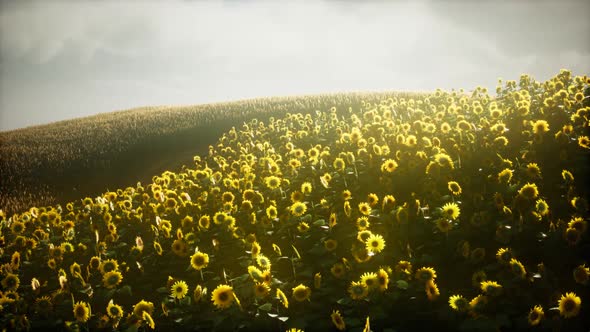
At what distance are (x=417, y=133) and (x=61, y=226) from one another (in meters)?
8.34

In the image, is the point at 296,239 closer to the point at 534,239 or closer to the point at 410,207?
the point at 410,207

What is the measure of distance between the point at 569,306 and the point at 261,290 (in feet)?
9.25

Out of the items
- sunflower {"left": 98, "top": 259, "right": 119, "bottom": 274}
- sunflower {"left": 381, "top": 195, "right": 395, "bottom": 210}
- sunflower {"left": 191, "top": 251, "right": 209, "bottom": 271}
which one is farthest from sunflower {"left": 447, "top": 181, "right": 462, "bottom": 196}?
sunflower {"left": 98, "top": 259, "right": 119, "bottom": 274}

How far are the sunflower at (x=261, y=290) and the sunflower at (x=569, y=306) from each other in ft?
8.88

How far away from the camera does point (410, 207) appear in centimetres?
561

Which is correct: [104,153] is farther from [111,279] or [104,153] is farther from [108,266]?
[111,279]

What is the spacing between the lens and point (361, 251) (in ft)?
14.0

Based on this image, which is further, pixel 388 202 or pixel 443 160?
pixel 443 160

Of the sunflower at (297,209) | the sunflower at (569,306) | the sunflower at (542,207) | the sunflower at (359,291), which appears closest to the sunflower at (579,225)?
the sunflower at (542,207)

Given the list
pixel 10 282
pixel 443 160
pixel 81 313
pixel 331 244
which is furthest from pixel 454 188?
pixel 10 282

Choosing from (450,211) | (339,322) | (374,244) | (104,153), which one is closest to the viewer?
(339,322)

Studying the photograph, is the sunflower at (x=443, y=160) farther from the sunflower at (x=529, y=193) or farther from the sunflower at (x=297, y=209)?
the sunflower at (x=297, y=209)

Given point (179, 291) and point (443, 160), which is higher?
point (443, 160)

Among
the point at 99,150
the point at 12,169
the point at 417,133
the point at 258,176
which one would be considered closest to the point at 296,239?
the point at 258,176
